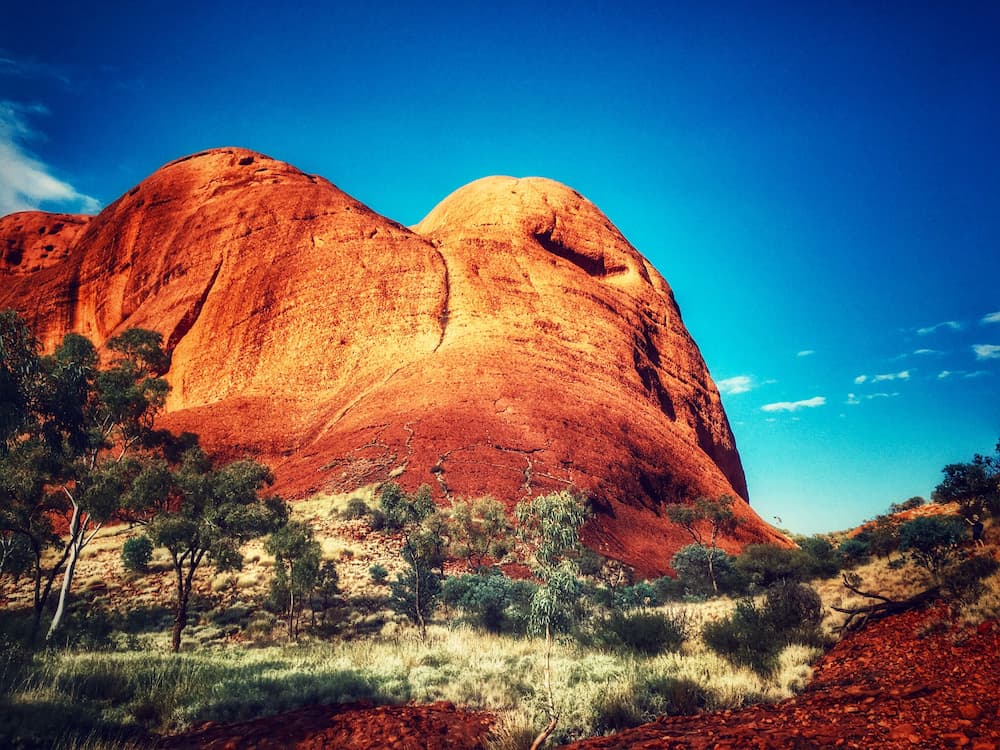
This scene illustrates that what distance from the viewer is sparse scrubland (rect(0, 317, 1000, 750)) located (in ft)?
23.9

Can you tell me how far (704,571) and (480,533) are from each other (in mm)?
9079

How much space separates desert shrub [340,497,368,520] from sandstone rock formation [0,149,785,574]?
247 cm

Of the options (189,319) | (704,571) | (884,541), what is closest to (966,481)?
(884,541)

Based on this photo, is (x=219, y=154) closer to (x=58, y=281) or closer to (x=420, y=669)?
(x=58, y=281)

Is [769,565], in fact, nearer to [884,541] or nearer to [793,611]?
[884,541]

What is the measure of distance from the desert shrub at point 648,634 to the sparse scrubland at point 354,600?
53 mm

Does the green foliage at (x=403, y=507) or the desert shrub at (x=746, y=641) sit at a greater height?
the green foliage at (x=403, y=507)

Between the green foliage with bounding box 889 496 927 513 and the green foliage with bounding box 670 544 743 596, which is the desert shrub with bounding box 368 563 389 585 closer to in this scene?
the green foliage with bounding box 670 544 743 596

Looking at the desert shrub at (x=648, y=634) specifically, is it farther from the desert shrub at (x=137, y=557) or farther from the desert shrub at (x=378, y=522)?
the desert shrub at (x=137, y=557)

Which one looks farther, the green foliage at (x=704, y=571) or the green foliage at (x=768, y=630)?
the green foliage at (x=704, y=571)

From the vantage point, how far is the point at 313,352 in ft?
127

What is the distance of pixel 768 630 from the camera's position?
981 cm

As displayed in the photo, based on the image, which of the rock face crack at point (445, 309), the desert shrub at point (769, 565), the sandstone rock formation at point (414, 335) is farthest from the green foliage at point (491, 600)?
the rock face crack at point (445, 309)

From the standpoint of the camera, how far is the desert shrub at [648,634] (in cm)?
1027
